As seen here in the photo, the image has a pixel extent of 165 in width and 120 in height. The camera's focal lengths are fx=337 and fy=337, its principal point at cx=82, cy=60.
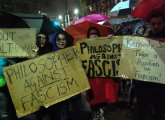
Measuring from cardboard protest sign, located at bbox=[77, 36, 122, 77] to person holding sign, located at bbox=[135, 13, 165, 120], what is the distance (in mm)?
606

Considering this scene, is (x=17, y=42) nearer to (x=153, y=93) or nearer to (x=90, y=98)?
(x=90, y=98)

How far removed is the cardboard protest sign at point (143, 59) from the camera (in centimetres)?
485

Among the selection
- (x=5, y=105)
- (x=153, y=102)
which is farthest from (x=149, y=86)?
(x=5, y=105)

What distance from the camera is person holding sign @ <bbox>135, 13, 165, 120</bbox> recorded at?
4.74 meters

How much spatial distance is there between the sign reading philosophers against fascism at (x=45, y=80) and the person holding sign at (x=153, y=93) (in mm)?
860

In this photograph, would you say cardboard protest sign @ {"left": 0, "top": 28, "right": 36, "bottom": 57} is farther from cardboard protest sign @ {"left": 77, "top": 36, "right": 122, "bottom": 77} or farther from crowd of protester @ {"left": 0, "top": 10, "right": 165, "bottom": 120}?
cardboard protest sign @ {"left": 77, "top": 36, "right": 122, "bottom": 77}

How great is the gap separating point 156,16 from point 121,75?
1.05 metres

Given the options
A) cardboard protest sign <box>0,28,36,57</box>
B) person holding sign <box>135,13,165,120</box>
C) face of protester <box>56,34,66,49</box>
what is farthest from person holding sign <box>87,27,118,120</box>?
cardboard protest sign <box>0,28,36,57</box>

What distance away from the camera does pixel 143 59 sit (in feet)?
16.4

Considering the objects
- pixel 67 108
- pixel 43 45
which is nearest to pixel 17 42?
pixel 43 45

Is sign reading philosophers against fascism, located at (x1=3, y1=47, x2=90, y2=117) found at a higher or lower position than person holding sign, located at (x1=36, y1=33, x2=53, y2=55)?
lower

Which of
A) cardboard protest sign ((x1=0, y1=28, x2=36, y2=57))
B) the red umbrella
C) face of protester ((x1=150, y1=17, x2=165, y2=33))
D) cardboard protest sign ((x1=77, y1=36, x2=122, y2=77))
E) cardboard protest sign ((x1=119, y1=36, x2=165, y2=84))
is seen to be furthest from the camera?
the red umbrella

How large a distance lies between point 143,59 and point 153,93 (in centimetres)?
55

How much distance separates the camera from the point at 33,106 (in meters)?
4.96
